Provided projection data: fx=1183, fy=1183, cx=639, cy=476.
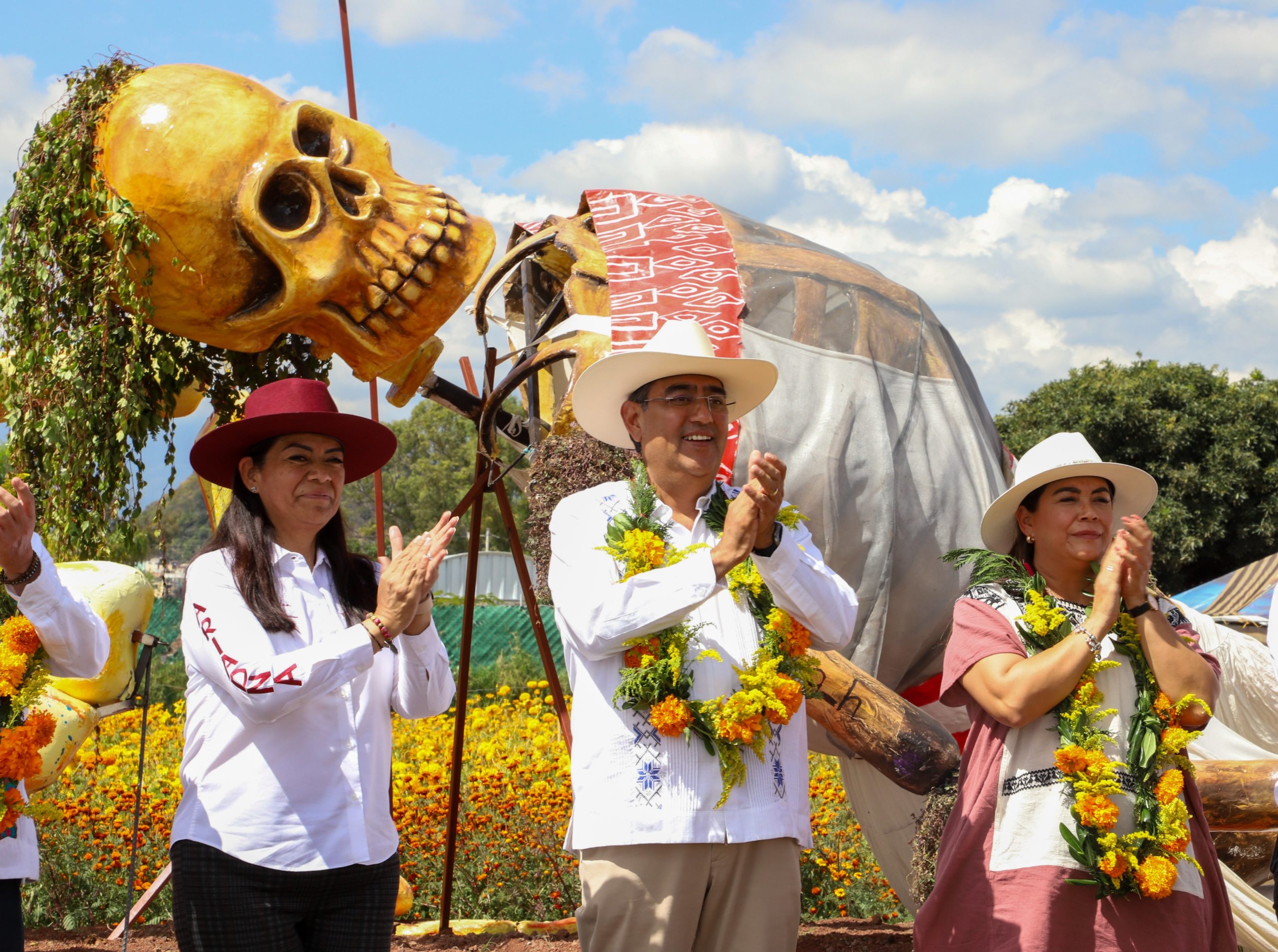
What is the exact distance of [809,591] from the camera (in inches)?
115

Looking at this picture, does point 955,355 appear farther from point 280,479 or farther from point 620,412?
point 280,479

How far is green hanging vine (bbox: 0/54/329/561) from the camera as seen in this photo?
3.89 metres

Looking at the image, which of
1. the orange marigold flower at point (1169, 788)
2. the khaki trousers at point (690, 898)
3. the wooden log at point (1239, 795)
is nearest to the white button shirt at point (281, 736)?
the khaki trousers at point (690, 898)

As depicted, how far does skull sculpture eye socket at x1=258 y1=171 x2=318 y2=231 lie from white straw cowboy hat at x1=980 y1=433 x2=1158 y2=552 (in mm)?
2539

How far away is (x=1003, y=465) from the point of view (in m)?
5.06

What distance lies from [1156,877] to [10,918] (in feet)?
9.32

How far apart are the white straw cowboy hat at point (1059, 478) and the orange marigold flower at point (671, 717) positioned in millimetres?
1113

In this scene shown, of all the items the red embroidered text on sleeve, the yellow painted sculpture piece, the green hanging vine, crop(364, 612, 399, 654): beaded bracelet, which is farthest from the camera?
the green hanging vine

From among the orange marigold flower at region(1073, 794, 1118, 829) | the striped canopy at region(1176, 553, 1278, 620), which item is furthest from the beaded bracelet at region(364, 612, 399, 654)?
the striped canopy at region(1176, 553, 1278, 620)

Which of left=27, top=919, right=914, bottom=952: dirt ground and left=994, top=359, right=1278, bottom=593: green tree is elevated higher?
left=994, top=359, right=1278, bottom=593: green tree

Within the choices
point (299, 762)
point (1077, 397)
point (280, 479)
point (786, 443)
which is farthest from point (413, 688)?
point (1077, 397)

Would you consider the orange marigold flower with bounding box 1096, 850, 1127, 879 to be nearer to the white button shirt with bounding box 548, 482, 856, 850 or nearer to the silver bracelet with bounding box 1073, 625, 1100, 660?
the silver bracelet with bounding box 1073, 625, 1100, 660

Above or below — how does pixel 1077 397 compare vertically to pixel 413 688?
above

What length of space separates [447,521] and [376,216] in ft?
5.93
